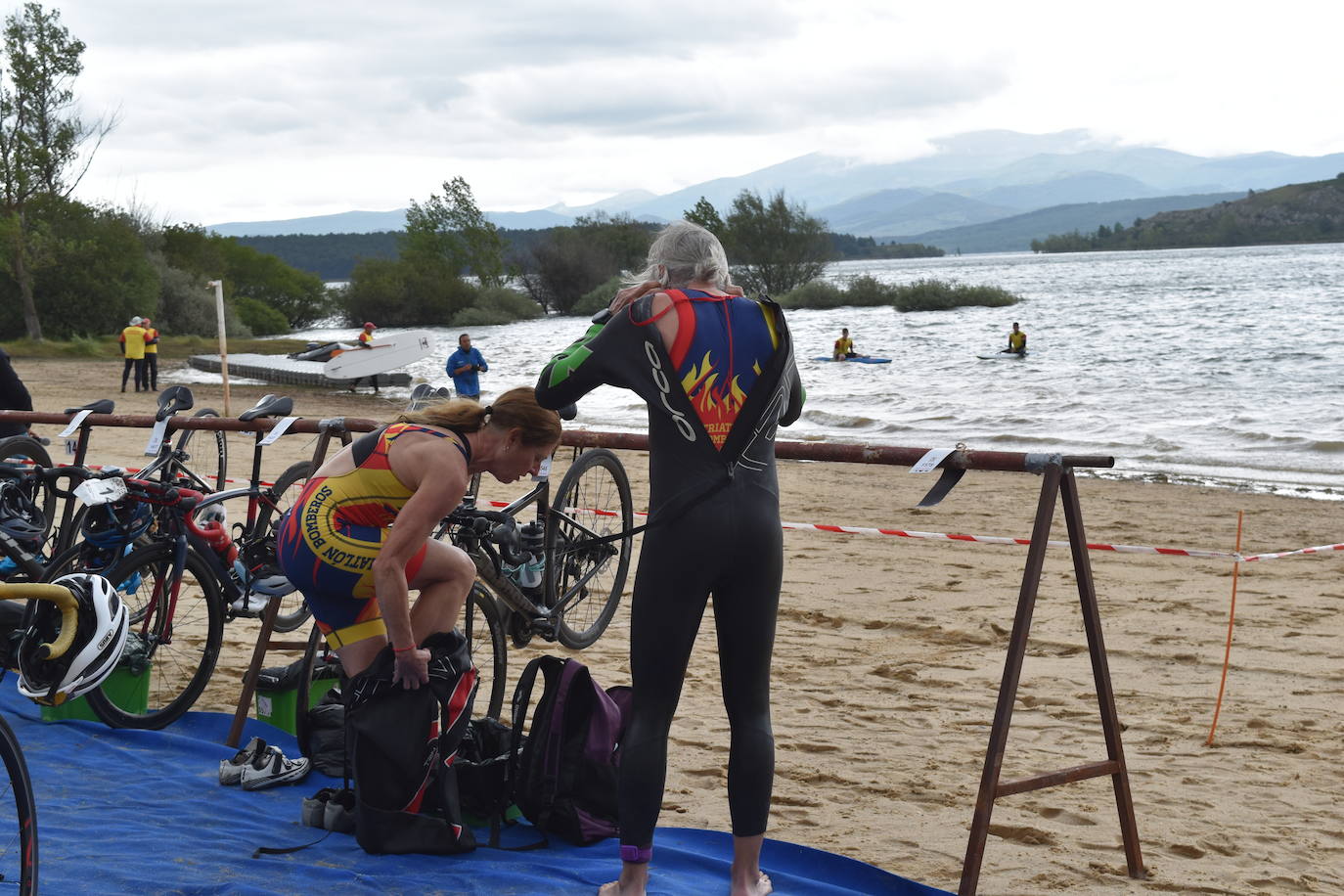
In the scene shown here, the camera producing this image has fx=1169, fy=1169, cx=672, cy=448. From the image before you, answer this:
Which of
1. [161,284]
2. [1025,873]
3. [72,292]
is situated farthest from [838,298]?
[1025,873]

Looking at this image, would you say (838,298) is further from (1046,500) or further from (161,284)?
(1046,500)

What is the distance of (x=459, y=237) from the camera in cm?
10631

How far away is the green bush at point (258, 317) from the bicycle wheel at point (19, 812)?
6809 centimetres

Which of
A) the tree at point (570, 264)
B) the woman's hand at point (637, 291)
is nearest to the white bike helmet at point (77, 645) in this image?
the woman's hand at point (637, 291)

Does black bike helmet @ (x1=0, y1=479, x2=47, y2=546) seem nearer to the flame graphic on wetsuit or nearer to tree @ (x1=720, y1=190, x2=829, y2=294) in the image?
the flame graphic on wetsuit

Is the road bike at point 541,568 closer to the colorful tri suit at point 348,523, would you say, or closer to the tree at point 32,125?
the colorful tri suit at point 348,523

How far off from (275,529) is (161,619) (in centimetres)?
63

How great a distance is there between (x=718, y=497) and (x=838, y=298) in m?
86.6

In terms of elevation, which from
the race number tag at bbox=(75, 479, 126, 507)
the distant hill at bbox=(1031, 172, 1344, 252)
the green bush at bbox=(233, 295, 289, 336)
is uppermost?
the distant hill at bbox=(1031, 172, 1344, 252)

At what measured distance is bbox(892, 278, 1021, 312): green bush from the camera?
8112cm

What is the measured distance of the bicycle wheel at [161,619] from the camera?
489 cm

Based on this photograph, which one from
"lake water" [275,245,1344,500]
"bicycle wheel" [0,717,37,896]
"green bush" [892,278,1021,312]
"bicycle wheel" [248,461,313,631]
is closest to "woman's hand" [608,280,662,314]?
"bicycle wheel" [0,717,37,896]

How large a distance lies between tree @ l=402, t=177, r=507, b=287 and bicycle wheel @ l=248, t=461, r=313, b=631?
97.0 meters

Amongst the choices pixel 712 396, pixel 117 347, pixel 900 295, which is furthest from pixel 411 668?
pixel 900 295
